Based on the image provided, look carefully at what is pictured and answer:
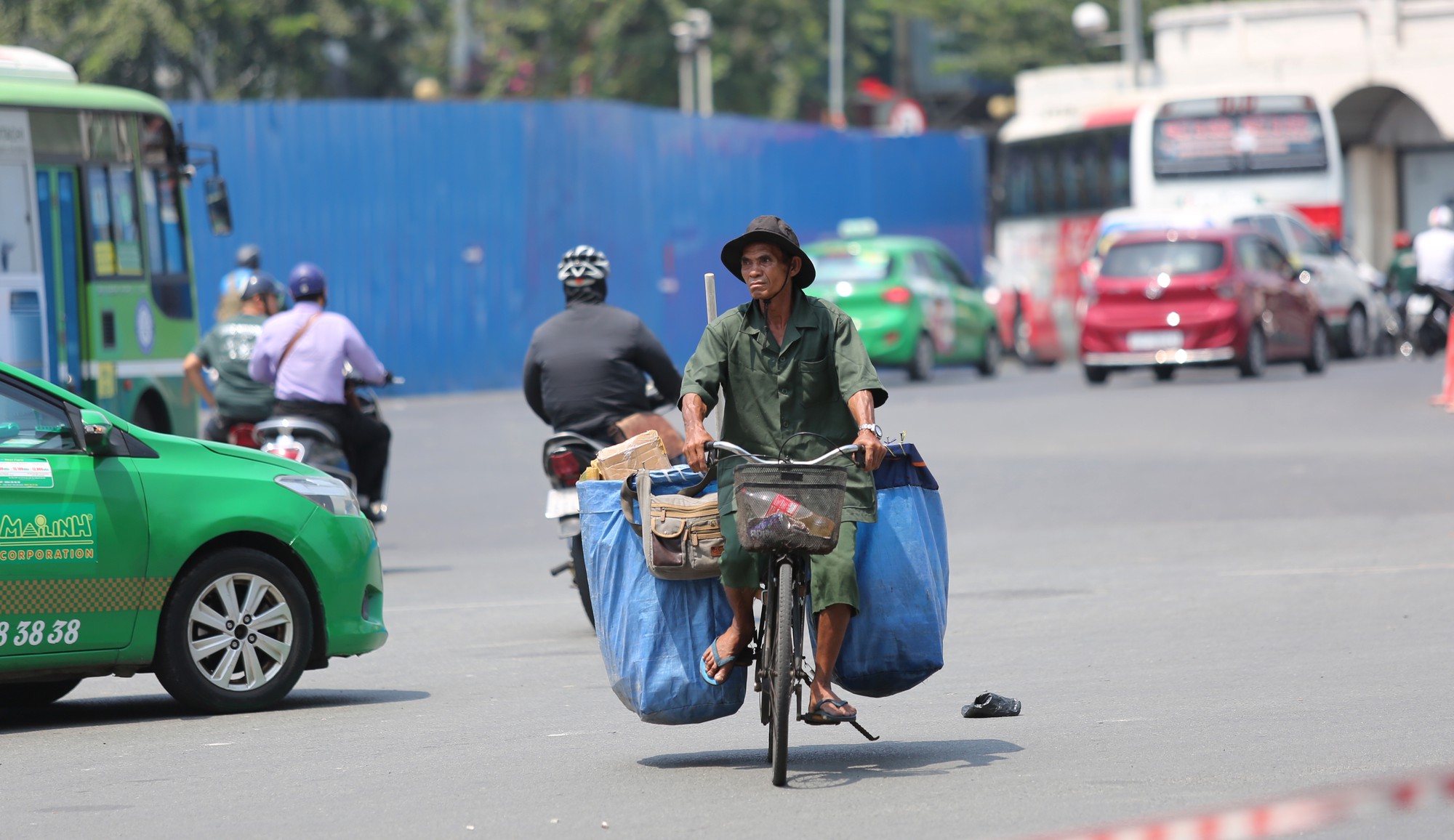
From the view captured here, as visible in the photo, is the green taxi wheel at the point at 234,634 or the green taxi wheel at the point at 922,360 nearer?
the green taxi wheel at the point at 234,634

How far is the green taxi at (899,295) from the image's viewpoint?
89.5 feet

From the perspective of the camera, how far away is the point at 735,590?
6652mm

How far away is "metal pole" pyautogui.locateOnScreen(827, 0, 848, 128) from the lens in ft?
175

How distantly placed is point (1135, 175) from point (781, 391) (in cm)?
2771

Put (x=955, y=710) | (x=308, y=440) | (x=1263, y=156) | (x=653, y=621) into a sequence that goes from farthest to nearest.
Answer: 1. (x=1263, y=156)
2. (x=308, y=440)
3. (x=955, y=710)
4. (x=653, y=621)

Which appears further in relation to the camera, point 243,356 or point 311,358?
point 243,356

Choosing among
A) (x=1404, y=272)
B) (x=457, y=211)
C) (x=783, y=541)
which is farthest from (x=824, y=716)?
(x=1404, y=272)

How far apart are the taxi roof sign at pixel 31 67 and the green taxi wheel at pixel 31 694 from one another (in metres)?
7.71

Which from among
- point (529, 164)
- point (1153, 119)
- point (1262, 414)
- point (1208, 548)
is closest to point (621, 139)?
point (529, 164)

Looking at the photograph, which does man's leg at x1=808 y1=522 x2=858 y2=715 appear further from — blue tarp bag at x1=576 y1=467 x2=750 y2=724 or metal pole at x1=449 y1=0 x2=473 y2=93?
metal pole at x1=449 y1=0 x2=473 y2=93

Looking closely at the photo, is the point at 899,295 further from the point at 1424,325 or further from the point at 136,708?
the point at 136,708

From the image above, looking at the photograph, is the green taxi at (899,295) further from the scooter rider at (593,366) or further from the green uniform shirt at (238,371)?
the scooter rider at (593,366)

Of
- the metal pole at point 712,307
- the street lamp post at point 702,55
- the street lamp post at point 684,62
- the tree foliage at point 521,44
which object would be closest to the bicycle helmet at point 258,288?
the metal pole at point 712,307

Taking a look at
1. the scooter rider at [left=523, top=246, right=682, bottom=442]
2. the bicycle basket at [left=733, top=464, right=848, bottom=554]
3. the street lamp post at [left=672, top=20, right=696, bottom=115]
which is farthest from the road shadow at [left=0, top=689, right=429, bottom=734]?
the street lamp post at [left=672, top=20, right=696, bottom=115]
